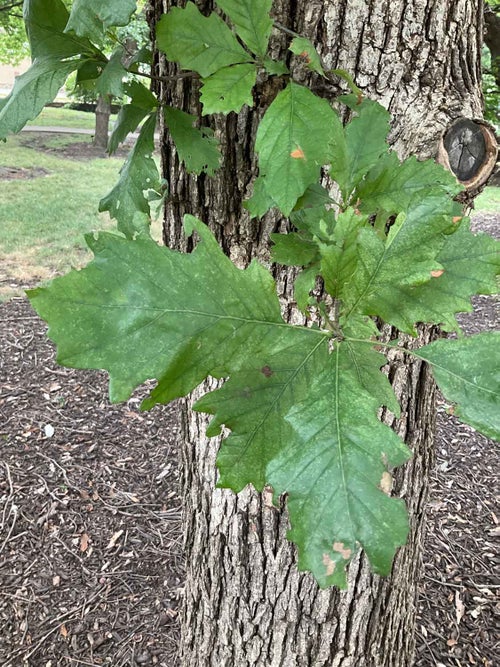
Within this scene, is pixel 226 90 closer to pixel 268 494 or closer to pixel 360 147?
pixel 360 147

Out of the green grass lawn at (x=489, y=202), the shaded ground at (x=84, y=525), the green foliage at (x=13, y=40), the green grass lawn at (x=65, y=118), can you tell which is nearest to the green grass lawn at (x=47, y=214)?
the shaded ground at (x=84, y=525)

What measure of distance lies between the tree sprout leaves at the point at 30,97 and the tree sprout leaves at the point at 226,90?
0.29 meters

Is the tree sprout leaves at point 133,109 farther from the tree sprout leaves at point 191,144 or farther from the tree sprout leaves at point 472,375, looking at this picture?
the tree sprout leaves at point 472,375

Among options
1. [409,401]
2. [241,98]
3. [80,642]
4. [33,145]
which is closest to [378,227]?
[241,98]

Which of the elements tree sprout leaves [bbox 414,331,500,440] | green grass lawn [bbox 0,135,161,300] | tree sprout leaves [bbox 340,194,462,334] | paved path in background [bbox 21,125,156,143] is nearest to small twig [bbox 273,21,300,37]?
tree sprout leaves [bbox 340,194,462,334]

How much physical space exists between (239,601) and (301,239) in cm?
112

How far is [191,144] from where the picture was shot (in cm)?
116

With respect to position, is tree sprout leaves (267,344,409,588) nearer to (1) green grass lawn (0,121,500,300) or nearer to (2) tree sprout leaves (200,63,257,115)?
(2) tree sprout leaves (200,63,257,115)

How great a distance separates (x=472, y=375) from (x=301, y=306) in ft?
0.93

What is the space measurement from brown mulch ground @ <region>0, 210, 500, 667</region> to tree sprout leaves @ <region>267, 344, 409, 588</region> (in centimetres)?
191

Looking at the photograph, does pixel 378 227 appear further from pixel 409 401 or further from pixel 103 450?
pixel 103 450

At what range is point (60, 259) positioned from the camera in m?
6.10

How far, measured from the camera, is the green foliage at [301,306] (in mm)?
709

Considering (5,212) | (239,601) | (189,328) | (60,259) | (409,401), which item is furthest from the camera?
(5,212)
